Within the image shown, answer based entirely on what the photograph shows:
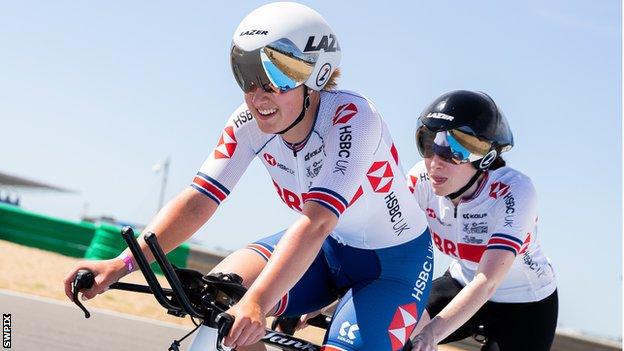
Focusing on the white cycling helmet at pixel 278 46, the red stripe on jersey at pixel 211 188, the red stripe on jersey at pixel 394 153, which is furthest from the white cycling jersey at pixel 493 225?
the white cycling helmet at pixel 278 46

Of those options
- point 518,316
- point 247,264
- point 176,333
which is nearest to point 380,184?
point 247,264

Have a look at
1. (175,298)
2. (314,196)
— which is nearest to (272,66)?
(314,196)

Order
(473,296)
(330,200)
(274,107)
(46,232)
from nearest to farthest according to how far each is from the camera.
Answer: (330,200) → (274,107) → (473,296) → (46,232)

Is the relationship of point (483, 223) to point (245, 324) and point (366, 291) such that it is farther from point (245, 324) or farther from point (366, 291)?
point (245, 324)

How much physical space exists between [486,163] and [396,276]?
1335mm

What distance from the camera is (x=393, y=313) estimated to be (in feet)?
12.7

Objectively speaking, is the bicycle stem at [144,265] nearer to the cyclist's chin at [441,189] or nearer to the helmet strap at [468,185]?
the cyclist's chin at [441,189]

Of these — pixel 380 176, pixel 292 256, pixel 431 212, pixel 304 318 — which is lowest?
pixel 304 318

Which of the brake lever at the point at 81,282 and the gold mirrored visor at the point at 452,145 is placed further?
the gold mirrored visor at the point at 452,145

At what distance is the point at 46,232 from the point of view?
16.9m

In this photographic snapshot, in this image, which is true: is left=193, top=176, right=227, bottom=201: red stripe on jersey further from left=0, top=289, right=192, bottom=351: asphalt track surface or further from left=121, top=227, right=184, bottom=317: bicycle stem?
left=0, top=289, right=192, bottom=351: asphalt track surface

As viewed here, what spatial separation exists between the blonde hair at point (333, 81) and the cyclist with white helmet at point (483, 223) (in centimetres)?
103

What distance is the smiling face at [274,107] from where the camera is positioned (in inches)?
145

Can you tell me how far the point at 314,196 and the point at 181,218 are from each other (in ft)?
2.70
